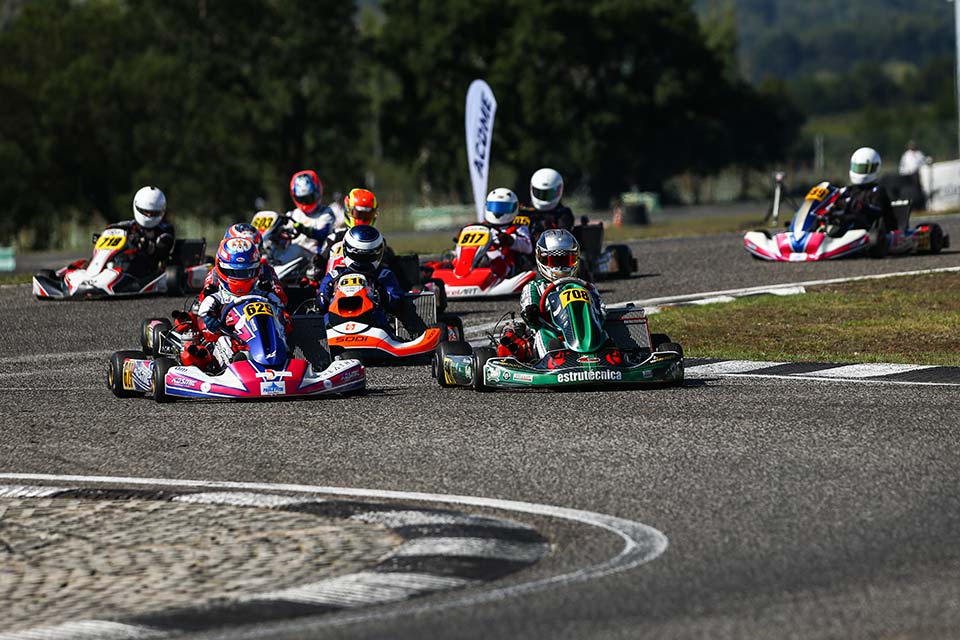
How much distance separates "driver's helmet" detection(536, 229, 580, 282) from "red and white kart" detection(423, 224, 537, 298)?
262 inches

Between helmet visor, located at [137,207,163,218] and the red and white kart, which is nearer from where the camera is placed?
the red and white kart

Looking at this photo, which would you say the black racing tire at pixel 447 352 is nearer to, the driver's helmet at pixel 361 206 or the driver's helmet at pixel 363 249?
the driver's helmet at pixel 363 249

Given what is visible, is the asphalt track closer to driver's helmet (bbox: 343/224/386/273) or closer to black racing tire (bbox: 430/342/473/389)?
black racing tire (bbox: 430/342/473/389)

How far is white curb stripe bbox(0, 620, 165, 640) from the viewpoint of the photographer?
5684 mm

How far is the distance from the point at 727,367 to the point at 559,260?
5.42ft

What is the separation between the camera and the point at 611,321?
40.5 ft

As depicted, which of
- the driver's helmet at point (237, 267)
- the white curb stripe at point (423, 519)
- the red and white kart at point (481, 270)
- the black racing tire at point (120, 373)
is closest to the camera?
the white curb stripe at point (423, 519)

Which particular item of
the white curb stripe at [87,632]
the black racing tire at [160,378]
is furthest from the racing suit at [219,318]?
the white curb stripe at [87,632]

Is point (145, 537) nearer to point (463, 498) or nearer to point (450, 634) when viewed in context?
point (463, 498)

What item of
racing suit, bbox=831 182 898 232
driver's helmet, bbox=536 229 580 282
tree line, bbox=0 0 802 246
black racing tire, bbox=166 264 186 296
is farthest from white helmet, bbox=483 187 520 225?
tree line, bbox=0 0 802 246

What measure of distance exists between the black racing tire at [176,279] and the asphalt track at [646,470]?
20.1 ft

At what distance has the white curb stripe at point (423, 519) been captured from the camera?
24.1ft

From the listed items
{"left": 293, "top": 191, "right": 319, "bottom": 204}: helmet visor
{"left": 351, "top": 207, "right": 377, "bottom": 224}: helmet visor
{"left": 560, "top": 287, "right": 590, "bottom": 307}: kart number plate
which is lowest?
{"left": 560, "top": 287, "right": 590, "bottom": 307}: kart number plate

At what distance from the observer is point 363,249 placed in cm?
1417
